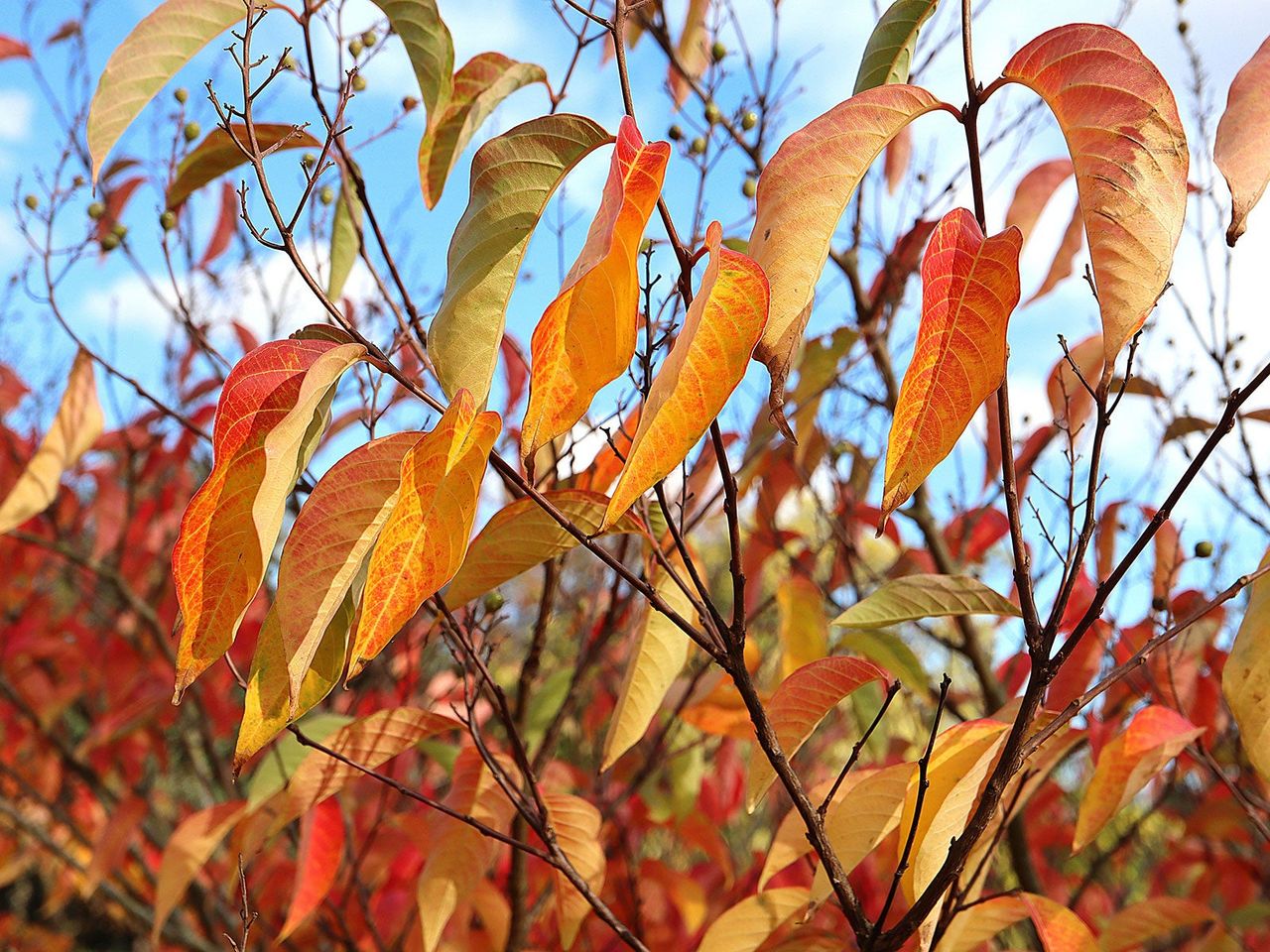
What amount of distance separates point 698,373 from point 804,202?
14 cm

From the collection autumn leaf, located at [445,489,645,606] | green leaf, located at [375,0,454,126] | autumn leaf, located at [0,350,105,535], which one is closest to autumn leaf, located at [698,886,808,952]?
autumn leaf, located at [445,489,645,606]

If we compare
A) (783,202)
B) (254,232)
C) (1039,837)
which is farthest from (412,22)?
(1039,837)

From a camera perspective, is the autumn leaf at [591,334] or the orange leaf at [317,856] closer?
Answer: the autumn leaf at [591,334]

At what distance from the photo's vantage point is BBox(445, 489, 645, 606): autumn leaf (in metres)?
0.88

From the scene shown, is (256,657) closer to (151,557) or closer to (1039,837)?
(1039,837)

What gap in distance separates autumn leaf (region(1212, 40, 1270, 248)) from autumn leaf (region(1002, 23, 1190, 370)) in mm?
26

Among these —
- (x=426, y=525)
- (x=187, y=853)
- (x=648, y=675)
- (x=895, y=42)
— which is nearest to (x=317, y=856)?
(x=187, y=853)

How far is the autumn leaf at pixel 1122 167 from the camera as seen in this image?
638mm

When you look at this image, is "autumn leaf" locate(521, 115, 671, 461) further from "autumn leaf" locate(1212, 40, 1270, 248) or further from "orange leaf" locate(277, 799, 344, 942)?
"orange leaf" locate(277, 799, 344, 942)

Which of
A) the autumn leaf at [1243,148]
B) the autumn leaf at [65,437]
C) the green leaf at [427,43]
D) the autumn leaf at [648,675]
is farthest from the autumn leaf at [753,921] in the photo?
the autumn leaf at [65,437]

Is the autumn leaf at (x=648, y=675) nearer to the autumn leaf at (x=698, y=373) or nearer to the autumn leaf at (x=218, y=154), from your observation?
the autumn leaf at (x=698, y=373)

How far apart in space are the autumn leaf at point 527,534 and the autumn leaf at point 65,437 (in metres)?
0.92

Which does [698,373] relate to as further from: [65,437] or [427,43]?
[65,437]

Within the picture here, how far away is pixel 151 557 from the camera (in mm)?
2846
